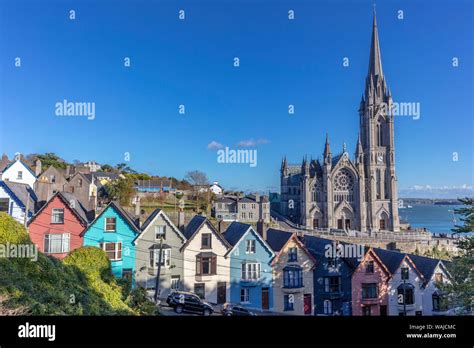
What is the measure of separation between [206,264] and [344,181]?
2674cm

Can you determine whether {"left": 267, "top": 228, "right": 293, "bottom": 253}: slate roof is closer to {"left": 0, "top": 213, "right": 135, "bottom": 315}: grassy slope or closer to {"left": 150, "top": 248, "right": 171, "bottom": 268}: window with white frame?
{"left": 150, "top": 248, "right": 171, "bottom": 268}: window with white frame

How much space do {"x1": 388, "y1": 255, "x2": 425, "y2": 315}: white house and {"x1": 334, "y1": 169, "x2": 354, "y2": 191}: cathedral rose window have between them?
2387 centimetres

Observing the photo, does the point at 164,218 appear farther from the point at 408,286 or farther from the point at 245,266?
the point at 408,286

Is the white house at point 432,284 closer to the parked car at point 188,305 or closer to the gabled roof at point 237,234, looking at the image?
the gabled roof at point 237,234

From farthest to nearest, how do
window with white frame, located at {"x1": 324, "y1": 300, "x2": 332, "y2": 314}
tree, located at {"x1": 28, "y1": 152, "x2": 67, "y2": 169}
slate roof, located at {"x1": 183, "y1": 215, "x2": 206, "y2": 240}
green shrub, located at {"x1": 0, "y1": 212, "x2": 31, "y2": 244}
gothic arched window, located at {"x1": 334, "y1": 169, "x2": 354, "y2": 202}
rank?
gothic arched window, located at {"x1": 334, "y1": 169, "x2": 354, "y2": 202} → tree, located at {"x1": 28, "y1": 152, "x2": 67, "y2": 169} → slate roof, located at {"x1": 183, "y1": 215, "x2": 206, "y2": 240} → window with white frame, located at {"x1": 324, "y1": 300, "x2": 332, "y2": 314} → green shrub, located at {"x1": 0, "y1": 212, "x2": 31, "y2": 244}

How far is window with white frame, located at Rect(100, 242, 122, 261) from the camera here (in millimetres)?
6855

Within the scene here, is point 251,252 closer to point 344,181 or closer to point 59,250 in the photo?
point 59,250

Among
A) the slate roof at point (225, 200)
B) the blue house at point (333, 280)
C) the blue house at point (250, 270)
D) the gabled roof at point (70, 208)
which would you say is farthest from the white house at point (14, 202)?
the slate roof at point (225, 200)

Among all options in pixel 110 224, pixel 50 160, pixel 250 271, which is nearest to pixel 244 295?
pixel 250 271

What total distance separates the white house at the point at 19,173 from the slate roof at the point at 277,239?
8.48m

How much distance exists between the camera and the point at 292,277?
24.1 ft

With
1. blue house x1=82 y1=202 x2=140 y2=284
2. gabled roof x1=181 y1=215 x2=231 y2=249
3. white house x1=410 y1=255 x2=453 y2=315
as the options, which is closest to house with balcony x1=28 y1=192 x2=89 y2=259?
blue house x1=82 y1=202 x2=140 y2=284

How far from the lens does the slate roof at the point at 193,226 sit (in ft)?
24.8
